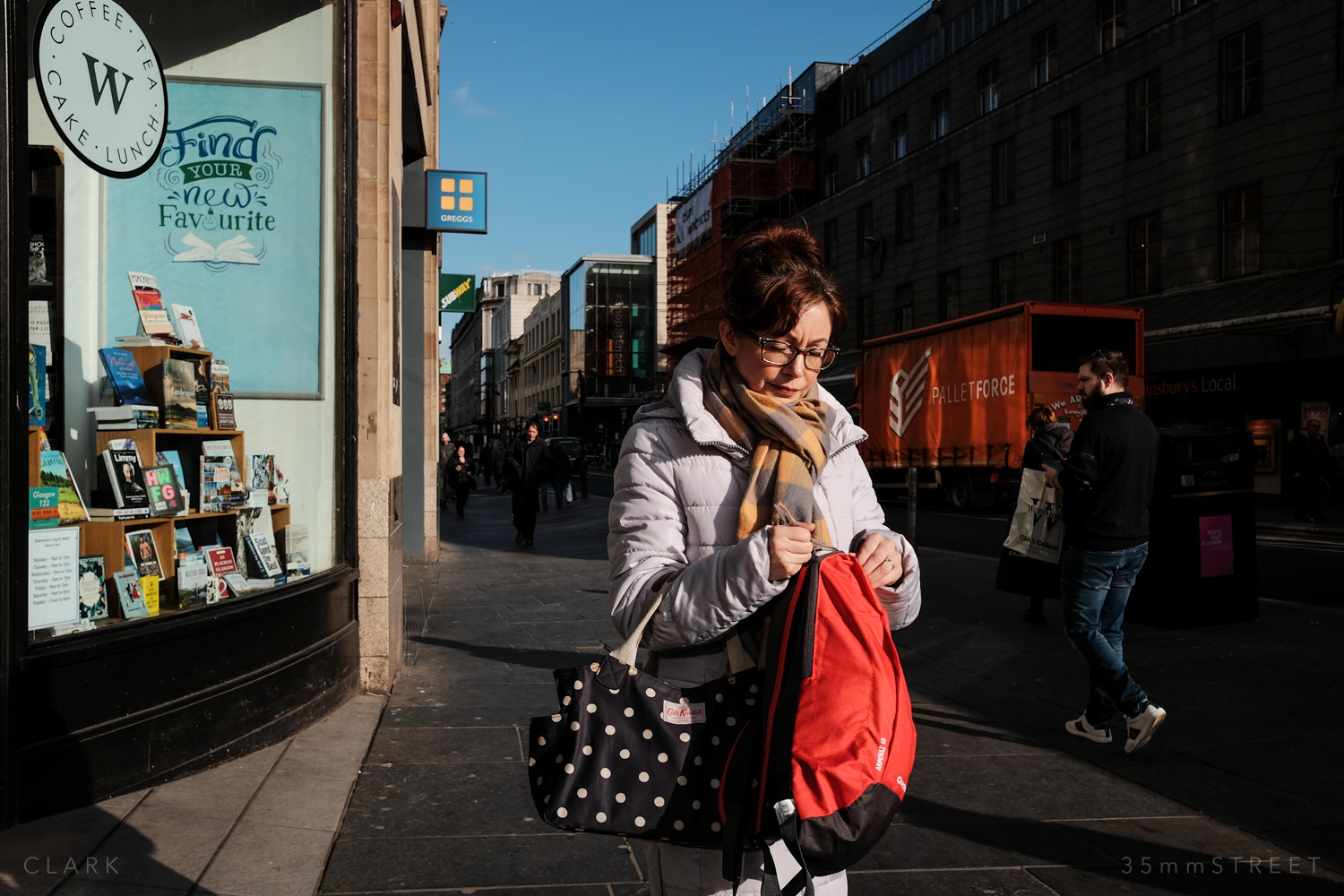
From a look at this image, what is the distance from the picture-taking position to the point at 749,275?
213 cm

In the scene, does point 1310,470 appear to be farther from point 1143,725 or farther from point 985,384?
point 1143,725

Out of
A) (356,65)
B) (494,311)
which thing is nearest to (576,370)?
(494,311)

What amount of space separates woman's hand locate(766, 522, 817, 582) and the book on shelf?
4298 millimetres

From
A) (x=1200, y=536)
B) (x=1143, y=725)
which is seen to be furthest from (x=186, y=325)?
(x=1200, y=536)

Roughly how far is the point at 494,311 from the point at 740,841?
143 metres

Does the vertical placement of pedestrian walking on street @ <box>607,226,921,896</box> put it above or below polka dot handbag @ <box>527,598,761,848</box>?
above

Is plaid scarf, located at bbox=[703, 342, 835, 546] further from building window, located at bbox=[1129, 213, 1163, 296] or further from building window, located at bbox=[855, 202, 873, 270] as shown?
building window, located at bbox=[855, 202, 873, 270]

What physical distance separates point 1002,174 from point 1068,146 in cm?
311

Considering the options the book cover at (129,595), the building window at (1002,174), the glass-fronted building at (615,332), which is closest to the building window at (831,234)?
the building window at (1002,174)

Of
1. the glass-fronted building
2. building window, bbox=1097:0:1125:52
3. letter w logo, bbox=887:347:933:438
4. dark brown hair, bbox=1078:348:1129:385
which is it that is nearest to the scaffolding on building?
building window, bbox=1097:0:1125:52

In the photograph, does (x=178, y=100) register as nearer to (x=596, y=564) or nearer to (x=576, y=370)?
(x=596, y=564)

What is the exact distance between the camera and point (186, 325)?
5.49m

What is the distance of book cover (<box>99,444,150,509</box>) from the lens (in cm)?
465

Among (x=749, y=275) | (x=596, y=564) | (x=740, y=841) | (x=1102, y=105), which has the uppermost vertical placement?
(x=1102, y=105)
